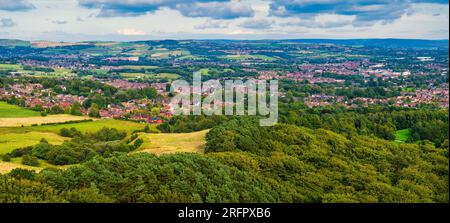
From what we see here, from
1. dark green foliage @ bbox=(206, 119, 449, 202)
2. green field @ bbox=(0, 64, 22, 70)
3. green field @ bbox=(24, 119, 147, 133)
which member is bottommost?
green field @ bbox=(24, 119, 147, 133)

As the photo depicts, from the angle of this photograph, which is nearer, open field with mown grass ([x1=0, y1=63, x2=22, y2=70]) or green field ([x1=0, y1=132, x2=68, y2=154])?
green field ([x1=0, y1=132, x2=68, y2=154])

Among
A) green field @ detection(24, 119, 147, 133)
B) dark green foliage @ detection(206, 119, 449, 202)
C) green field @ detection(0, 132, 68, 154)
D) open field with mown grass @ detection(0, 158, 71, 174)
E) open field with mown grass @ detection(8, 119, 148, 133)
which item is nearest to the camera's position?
dark green foliage @ detection(206, 119, 449, 202)

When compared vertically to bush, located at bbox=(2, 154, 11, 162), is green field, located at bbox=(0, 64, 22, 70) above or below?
above

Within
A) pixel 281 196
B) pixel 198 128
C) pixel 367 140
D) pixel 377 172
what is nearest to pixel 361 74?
pixel 198 128

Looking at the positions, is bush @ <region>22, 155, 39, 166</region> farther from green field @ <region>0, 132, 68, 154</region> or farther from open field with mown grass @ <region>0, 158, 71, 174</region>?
green field @ <region>0, 132, 68, 154</region>

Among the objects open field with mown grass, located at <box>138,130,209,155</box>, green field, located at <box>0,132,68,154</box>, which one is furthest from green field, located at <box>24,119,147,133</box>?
open field with mown grass, located at <box>138,130,209,155</box>

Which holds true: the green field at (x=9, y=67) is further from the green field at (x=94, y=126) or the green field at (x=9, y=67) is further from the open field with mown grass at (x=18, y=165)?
the open field with mown grass at (x=18, y=165)

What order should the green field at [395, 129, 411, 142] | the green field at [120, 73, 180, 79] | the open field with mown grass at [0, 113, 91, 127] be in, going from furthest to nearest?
the green field at [120, 73, 180, 79] → the open field with mown grass at [0, 113, 91, 127] → the green field at [395, 129, 411, 142]
